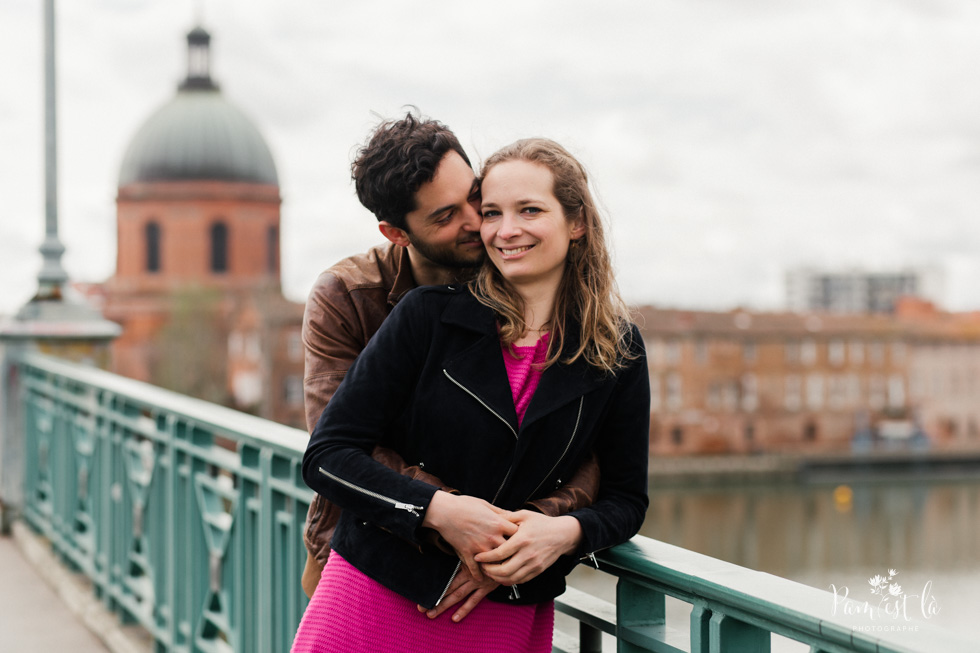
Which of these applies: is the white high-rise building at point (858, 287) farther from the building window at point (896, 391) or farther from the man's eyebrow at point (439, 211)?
the man's eyebrow at point (439, 211)

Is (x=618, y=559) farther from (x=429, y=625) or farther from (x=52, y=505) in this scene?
(x=52, y=505)

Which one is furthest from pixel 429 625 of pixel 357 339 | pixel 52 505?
pixel 52 505

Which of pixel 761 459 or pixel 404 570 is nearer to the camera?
pixel 404 570

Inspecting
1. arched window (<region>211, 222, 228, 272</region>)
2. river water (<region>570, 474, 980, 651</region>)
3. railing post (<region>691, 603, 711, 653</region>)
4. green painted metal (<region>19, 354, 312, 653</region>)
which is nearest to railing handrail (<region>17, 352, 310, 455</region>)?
green painted metal (<region>19, 354, 312, 653</region>)

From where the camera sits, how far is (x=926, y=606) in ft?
5.73

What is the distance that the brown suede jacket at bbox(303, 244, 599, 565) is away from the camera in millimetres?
2434

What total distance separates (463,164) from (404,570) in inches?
32.3

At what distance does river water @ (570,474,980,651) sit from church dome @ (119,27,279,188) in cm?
2373

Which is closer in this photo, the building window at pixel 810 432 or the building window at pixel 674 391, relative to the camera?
the building window at pixel 674 391

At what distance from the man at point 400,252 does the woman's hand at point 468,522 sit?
233 mm

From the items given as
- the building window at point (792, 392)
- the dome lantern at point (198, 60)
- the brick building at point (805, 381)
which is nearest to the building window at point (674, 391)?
the brick building at point (805, 381)

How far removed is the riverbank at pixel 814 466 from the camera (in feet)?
190

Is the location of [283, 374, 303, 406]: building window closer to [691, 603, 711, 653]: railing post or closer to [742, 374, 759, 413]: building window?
[742, 374, 759, 413]: building window

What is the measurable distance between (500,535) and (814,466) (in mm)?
61368
